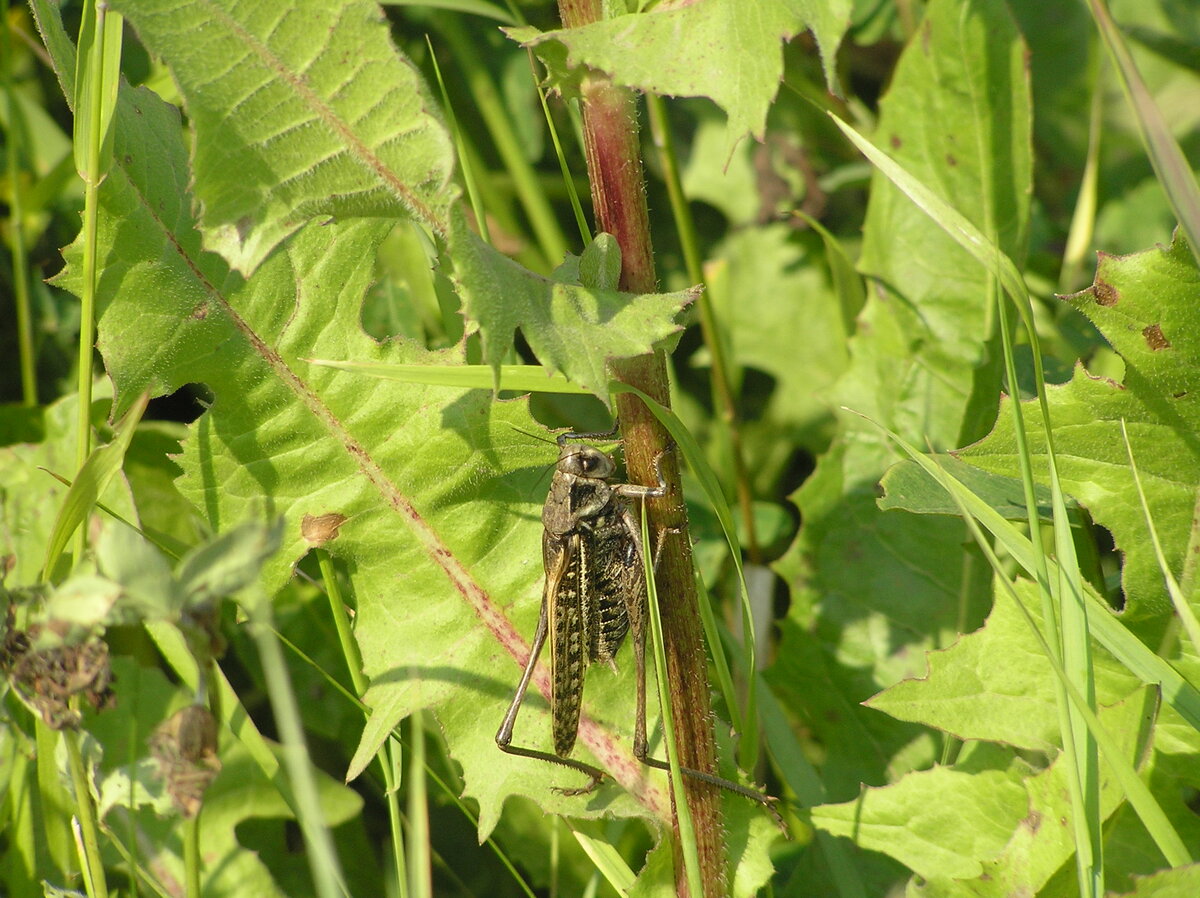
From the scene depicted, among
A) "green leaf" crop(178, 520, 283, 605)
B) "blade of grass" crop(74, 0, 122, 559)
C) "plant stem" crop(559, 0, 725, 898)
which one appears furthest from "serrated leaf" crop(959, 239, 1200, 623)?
"blade of grass" crop(74, 0, 122, 559)

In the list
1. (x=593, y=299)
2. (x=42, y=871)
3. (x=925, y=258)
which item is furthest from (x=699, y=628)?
(x=42, y=871)

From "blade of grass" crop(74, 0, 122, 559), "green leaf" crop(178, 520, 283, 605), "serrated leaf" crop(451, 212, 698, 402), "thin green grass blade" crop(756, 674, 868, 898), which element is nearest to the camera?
"green leaf" crop(178, 520, 283, 605)

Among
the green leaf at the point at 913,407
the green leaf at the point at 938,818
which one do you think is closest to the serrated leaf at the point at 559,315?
the green leaf at the point at 938,818

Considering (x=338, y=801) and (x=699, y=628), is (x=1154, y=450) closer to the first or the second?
(x=699, y=628)

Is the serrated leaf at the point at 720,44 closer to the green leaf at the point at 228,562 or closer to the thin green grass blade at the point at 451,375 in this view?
the thin green grass blade at the point at 451,375

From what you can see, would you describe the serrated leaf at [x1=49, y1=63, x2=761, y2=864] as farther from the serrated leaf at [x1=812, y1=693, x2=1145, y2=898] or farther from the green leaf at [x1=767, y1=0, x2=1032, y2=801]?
the green leaf at [x1=767, y1=0, x2=1032, y2=801]

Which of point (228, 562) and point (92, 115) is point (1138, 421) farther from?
point (92, 115)
